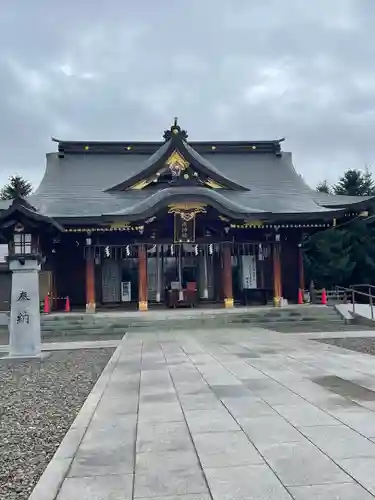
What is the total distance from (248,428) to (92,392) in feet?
8.40

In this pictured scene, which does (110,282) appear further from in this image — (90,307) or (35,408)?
(35,408)

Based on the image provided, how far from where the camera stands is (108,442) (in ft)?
13.9

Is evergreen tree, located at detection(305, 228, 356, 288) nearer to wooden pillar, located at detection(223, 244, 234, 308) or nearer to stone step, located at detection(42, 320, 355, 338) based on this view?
wooden pillar, located at detection(223, 244, 234, 308)

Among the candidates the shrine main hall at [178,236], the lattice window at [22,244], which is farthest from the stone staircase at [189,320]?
the lattice window at [22,244]

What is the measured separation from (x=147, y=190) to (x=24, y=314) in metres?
11.0

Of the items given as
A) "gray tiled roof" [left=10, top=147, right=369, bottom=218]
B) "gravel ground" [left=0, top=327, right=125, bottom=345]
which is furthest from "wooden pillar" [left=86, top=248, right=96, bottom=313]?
"gravel ground" [left=0, top=327, right=125, bottom=345]

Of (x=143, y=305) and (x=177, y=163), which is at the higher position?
(x=177, y=163)

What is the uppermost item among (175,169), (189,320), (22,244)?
(175,169)

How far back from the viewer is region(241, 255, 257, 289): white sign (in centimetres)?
1930

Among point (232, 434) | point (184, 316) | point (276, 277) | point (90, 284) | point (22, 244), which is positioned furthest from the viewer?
point (276, 277)

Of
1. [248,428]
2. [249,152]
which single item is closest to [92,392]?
[248,428]

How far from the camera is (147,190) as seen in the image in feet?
67.5

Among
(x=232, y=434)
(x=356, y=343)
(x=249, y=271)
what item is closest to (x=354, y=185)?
(x=249, y=271)

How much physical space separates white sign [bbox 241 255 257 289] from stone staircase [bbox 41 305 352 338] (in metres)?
2.14
